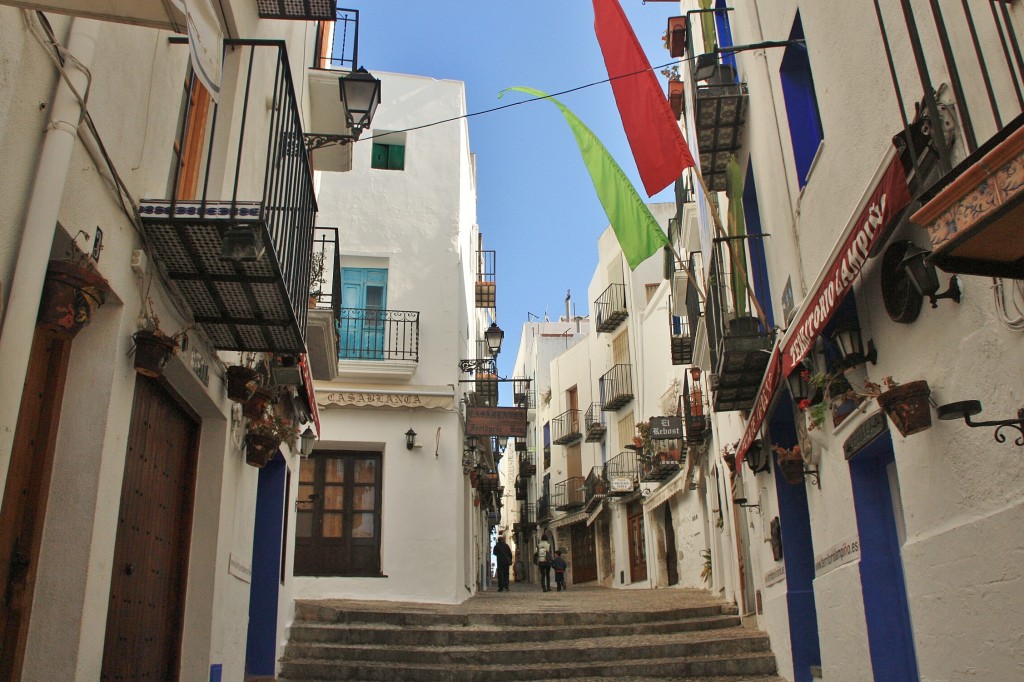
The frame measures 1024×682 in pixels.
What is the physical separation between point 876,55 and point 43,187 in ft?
15.8

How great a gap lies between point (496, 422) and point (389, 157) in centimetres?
629

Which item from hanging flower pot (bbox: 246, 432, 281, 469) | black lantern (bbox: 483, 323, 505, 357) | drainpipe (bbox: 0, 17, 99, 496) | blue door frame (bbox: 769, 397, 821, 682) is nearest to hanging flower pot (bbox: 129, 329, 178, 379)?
drainpipe (bbox: 0, 17, 99, 496)

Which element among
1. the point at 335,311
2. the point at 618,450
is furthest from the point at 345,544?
the point at 618,450

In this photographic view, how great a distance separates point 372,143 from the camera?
18719 mm

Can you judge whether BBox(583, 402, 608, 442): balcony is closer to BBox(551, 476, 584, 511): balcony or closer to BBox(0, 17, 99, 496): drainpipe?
BBox(551, 476, 584, 511): balcony

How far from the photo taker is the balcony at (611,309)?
32031 mm

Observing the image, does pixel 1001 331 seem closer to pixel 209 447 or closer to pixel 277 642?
pixel 209 447

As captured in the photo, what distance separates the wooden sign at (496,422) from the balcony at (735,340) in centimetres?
611

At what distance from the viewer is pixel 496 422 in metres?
16.8

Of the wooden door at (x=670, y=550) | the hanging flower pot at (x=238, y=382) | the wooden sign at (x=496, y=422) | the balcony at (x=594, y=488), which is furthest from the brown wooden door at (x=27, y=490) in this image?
the balcony at (x=594, y=488)

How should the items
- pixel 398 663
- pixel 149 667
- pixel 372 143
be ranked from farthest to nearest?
1. pixel 372 143
2. pixel 398 663
3. pixel 149 667

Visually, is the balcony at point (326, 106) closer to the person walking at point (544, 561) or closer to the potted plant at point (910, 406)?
the potted plant at point (910, 406)

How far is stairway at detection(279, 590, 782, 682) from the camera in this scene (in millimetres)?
9859

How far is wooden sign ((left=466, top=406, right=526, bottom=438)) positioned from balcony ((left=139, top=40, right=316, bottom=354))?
9484 mm
